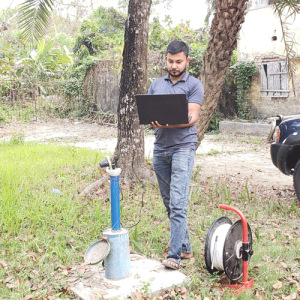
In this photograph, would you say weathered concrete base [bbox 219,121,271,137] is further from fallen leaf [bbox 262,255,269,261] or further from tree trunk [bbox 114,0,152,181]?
fallen leaf [bbox 262,255,269,261]

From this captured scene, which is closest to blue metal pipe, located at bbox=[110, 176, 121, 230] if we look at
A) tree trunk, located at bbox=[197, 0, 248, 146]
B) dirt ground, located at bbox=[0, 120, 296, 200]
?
dirt ground, located at bbox=[0, 120, 296, 200]

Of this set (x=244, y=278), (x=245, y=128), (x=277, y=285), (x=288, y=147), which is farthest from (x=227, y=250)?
(x=245, y=128)

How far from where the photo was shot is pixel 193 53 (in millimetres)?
17484

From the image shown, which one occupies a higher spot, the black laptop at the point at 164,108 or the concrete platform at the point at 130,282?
the black laptop at the point at 164,108

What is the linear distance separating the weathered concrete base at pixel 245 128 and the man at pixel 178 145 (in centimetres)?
1172

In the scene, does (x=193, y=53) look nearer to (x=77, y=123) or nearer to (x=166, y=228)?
(x=77, y=123)

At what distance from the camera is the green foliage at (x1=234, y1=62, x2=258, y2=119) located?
17.2m

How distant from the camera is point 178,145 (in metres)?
3.66

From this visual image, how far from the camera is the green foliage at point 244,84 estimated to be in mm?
17172

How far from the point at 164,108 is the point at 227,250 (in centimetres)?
132

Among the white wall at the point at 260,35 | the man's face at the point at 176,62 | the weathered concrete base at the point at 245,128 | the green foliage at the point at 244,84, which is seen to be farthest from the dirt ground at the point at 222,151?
the white wall at the point at 260,35

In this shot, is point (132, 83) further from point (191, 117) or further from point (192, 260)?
point (192, 260)

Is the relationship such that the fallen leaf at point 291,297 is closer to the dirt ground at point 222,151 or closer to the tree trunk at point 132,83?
the dirt ground at point 222,151

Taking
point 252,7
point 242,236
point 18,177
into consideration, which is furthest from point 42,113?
point 242,236
